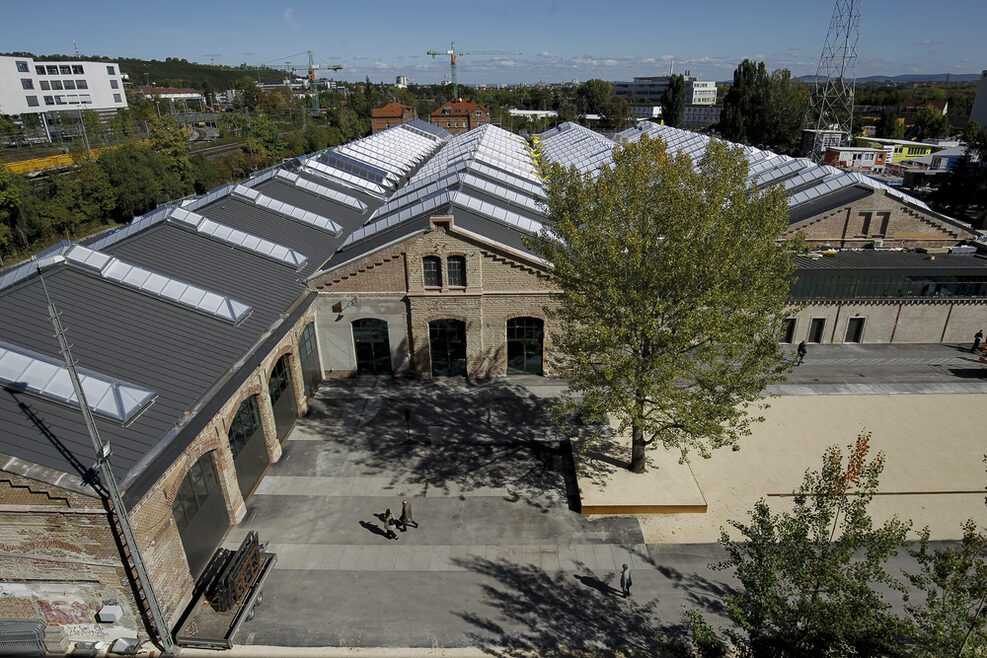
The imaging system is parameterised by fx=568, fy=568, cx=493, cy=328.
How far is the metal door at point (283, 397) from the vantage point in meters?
24.5

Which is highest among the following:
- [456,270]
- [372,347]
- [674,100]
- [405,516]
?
[674,100]

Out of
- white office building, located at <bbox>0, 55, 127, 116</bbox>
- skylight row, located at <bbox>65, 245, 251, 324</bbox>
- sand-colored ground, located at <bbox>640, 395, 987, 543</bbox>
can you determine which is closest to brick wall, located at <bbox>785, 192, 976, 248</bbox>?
sand-colored ground, located at <bbox>640, 395, 987, 543</bbox>

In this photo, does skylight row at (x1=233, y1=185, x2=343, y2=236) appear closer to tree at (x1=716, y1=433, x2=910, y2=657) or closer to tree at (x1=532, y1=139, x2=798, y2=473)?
tree at (x1=532, y1=139, x2=798, y2=473)

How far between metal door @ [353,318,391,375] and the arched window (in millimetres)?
3409

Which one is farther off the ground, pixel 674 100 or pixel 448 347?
pixel 674 100

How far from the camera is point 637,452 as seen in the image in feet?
73.5

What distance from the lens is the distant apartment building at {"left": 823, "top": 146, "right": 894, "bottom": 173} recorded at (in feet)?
281

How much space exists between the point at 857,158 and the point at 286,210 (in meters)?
89.7

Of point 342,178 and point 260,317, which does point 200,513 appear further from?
point 342,178

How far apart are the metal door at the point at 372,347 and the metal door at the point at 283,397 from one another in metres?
4.84

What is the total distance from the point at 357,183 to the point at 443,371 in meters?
24.5

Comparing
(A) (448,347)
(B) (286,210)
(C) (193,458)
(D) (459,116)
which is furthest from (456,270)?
(D) (459,116)

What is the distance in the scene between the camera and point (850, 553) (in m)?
10.2

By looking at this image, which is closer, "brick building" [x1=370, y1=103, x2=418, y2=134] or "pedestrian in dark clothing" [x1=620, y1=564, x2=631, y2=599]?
"pedestrian in dark clothing" [x1=620, y1=564, x2=631, y2=599]
